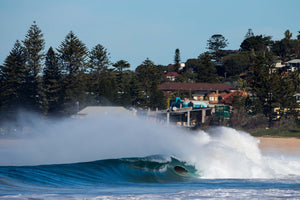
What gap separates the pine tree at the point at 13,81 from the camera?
62.9 m

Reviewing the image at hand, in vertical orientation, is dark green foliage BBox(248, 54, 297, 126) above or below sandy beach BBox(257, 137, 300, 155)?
above

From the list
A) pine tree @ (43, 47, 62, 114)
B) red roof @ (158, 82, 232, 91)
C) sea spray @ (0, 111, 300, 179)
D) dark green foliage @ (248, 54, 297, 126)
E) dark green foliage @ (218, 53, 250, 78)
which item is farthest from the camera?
dark green foliage @ (218, 53, 250, 78)

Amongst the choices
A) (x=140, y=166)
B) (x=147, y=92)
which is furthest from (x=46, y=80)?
(x=140, y=166)

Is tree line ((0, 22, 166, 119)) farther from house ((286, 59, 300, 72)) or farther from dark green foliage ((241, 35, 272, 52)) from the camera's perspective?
dark green foliage ((241, 35, 272, 52))

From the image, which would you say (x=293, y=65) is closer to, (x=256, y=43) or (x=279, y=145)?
(x=256, y=43)

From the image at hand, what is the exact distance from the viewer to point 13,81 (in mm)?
63969

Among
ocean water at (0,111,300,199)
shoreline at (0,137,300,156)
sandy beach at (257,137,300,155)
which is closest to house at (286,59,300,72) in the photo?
shoreline at (0,137,300,156)

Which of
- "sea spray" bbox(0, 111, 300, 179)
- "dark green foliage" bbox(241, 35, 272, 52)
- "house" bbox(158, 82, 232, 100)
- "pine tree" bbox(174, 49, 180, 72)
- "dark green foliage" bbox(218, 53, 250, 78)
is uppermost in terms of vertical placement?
"dark green foliage" bbox(241, 35, 272, 52)

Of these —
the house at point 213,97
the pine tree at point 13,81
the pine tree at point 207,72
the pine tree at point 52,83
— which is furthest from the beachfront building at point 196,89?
the pine tree at point 13,81

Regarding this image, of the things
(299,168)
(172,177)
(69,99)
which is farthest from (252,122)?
(172,177)

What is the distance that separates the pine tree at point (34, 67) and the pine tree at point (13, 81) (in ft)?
2.17

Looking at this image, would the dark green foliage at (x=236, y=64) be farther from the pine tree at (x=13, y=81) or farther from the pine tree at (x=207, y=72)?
the pine tree at (x=13, y=81)

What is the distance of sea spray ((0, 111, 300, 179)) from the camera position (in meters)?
21.0

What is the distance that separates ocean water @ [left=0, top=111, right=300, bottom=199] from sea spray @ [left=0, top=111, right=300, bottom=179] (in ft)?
0.13
